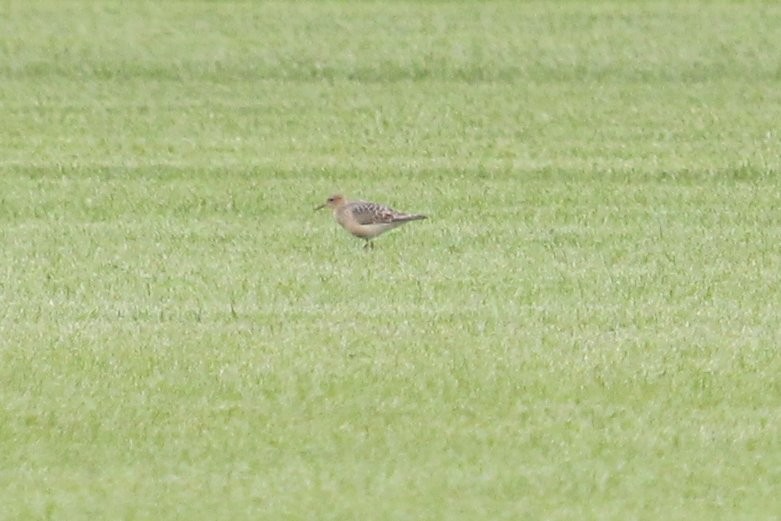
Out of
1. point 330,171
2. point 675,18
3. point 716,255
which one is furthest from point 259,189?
point 675,18

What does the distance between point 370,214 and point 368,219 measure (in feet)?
0.16

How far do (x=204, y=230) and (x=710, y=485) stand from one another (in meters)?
7.76

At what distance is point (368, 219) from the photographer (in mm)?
15023

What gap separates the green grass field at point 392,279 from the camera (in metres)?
9.03

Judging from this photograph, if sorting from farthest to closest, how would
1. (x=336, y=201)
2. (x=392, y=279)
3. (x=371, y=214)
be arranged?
(x=336, y=201)
(x=371, y=214)
(x=392, y=279)

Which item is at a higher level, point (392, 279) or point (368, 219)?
point (368, 219)

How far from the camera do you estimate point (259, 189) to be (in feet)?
60.2

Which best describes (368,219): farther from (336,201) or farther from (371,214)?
(336,201)

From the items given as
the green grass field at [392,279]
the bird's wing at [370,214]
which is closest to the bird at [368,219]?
the bird's wing at [370,214]

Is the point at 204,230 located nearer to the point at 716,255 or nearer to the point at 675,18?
the point at 716,255

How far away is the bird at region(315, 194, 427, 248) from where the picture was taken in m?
15.0

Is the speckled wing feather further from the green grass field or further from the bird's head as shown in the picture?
the bird's head

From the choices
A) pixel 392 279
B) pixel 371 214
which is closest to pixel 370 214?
pixel 371 214

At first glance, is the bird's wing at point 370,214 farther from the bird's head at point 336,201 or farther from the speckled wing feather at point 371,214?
the bird's head at point 336,201
